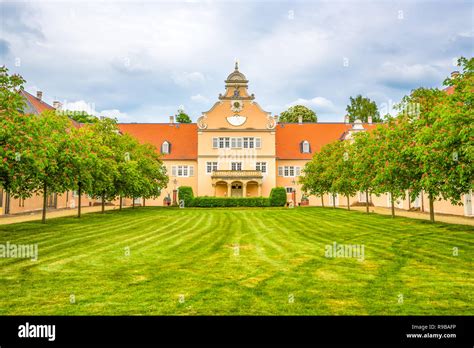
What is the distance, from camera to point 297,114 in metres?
75.8

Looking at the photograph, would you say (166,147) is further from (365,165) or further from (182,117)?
(365,165)

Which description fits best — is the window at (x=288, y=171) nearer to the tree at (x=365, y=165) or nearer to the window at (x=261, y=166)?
the window at (x=261, y=166)

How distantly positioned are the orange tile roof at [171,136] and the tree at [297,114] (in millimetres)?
24133

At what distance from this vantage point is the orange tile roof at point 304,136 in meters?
55.3

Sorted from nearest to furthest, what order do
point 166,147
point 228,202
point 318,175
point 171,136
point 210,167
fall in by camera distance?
point 318,175 < point 228,202 < point 210,167 < point 166,147 < point 171,136

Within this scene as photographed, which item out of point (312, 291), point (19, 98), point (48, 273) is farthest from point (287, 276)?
point (19, 98)

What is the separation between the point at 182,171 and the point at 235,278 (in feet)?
154

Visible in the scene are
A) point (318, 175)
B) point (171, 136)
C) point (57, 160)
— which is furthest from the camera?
point (171, 136)

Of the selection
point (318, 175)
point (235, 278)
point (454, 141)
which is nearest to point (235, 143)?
point (318, 175)

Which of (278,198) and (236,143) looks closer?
(278,198)

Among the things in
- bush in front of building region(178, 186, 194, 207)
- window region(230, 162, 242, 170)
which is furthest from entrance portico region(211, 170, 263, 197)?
bush in front of building region(178, 186, 194, 207)

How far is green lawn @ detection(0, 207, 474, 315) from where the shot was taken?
21.2ft
